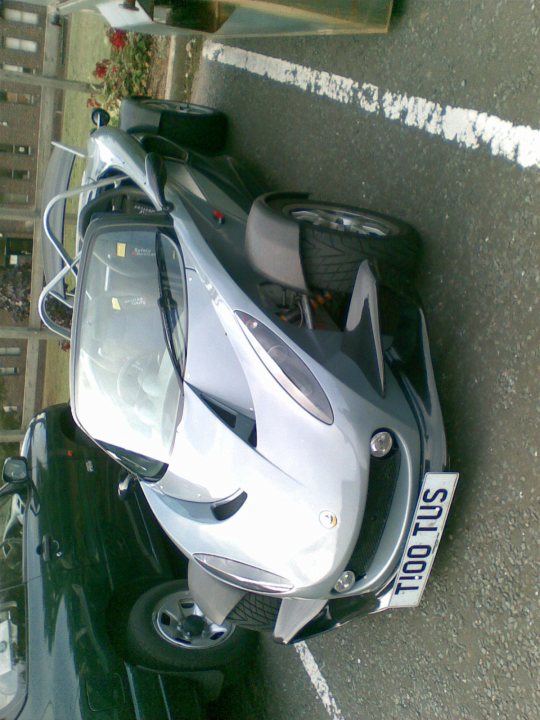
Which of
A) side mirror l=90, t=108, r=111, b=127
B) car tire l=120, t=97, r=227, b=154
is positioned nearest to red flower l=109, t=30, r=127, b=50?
car tire l=120, t=97, r=227, b=154

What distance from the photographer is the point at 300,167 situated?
452 cm

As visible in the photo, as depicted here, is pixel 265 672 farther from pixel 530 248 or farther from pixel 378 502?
pixel 530 248

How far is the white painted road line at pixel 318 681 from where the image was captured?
395 centimetres

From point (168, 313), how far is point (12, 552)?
1.86 meters

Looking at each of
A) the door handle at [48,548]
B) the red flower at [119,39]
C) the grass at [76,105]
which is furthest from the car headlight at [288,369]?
the grass at [76,105]

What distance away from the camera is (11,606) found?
374cm

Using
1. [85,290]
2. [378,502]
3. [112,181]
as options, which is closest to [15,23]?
[112,181]

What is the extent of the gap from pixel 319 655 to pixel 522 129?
3085 mm

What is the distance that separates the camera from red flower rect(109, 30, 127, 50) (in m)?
A: 7.67

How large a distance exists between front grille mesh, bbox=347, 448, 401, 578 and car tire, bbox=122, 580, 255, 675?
126cm

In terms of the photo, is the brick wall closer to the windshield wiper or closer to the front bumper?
the windshield wiper

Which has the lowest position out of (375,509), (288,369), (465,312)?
(375,509)

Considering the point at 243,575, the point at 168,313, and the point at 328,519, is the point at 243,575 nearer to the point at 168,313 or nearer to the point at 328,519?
the point at 328,519

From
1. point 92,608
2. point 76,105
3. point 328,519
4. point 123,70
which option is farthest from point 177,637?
point 76,105
